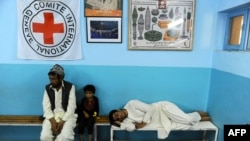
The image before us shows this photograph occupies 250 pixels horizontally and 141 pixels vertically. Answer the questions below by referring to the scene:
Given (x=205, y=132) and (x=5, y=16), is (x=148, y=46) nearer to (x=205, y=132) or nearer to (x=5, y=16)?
(x=205, y=132)

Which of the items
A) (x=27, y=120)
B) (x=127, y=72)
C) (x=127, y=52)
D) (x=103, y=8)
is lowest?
(x=27, y=120)

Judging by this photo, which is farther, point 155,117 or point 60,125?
point 155,117

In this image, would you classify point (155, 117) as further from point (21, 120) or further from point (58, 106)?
point (21, 120)

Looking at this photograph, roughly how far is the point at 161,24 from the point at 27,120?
194 centimetres

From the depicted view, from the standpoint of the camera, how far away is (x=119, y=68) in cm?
247

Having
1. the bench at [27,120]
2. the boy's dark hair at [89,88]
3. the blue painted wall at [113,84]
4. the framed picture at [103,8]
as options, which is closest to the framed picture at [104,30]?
the framed picture at [103,8]

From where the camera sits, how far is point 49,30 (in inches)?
93.5

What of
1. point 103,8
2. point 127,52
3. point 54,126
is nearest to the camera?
point 54,126

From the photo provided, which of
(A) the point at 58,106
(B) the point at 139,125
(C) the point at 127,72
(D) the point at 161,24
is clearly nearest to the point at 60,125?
(A) the point at 58,106

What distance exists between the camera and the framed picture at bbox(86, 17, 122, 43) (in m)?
2.35

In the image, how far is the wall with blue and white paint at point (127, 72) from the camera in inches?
93.4

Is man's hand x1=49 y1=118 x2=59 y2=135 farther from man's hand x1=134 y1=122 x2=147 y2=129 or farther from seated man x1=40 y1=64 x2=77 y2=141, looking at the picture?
man's hand x1=134 y1=122 x2=147 y2=129

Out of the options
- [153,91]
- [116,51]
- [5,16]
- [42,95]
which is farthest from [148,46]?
[5,16]

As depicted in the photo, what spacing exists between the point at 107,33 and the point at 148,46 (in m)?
0.51
